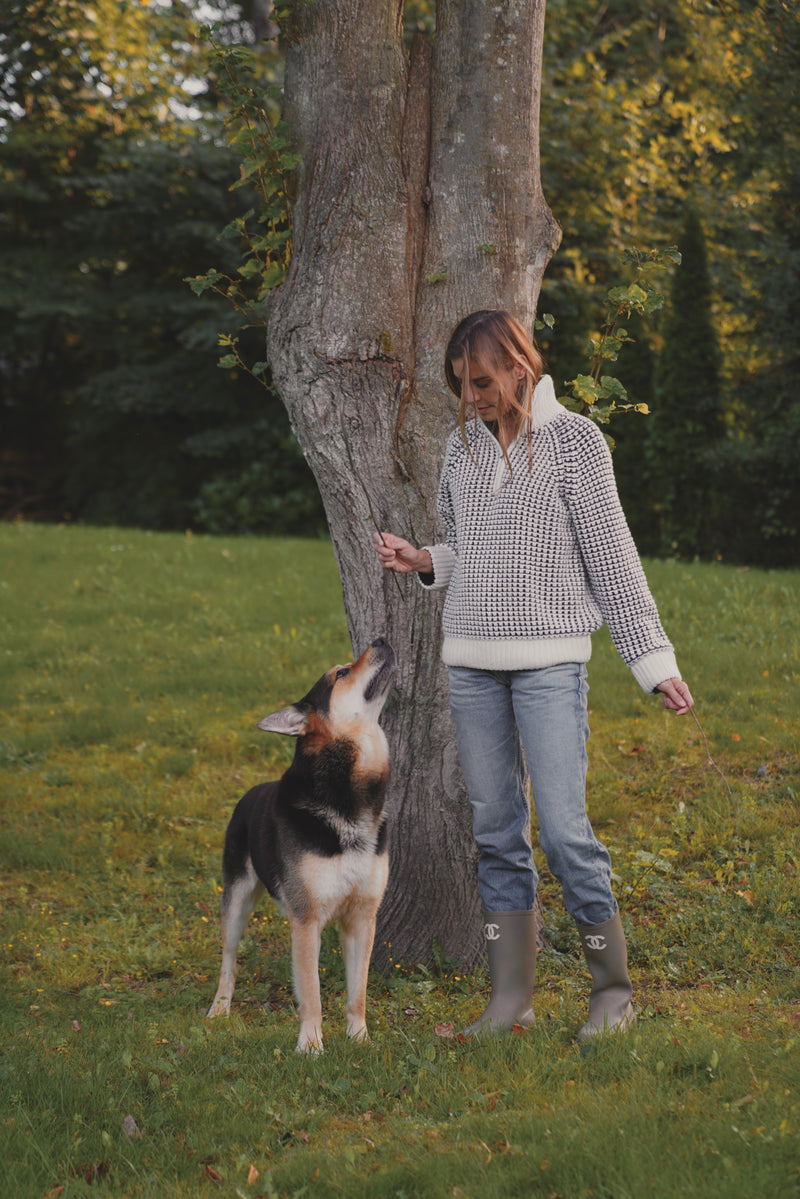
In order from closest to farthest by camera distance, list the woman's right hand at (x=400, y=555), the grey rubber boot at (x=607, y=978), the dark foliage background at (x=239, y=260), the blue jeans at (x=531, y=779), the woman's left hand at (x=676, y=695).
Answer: the woman's left hand at (x=676, y=695) → the blue jeans at (x=531, y=779) → the grey rubber boot at (x=607, y=978) → the woman's right hand at (x=400, y=555) → the dark foliage background at (x=239, y=260)

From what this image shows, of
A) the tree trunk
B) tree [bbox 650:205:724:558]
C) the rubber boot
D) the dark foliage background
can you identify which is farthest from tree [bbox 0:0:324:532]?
the rubber boot

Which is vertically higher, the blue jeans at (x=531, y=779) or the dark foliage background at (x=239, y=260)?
the dark foliage background at (x=239, y=260)

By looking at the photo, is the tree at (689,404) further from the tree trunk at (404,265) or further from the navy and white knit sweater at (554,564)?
the navy and white knit sweater at (554,564)

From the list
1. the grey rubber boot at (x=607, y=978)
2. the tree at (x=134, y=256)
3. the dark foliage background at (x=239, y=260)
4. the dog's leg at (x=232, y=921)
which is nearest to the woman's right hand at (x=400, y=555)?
the grey rubber boot at (x=607, y=978)

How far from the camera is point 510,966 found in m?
3.63

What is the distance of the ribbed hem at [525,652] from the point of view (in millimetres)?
3285

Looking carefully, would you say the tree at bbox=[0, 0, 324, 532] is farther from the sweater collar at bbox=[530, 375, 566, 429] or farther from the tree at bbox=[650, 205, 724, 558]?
the sweater collar at bbox=[530, 375, 566, 429]

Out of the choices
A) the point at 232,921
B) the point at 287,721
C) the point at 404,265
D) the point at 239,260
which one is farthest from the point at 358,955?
the point at 239,260

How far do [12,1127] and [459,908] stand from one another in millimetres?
1974

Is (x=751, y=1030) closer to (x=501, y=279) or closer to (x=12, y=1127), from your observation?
(x=12, y=1127)

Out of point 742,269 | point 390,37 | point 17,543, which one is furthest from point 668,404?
point 390,37

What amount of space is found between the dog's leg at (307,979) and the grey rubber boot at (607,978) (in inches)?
36.5

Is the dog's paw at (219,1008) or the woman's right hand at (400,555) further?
the dog's paw at (219,1008)

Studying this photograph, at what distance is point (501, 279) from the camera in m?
4.16
